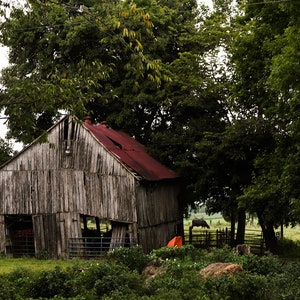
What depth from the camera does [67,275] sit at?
16656 millimetres

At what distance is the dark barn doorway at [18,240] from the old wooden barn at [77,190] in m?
0.07

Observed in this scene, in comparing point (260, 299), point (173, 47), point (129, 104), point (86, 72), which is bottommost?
point (260, 299)

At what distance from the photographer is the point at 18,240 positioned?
35625mm

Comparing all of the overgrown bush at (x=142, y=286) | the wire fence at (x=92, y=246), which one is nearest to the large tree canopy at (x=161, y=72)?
the wire fence at (x=92, y=246)

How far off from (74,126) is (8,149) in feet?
40.4

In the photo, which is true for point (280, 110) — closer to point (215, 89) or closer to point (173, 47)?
point (215, 89)

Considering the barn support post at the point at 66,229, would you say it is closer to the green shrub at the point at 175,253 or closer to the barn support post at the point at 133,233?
the barn support post at the point at 133,233

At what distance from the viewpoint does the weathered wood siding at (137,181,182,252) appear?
32094 millimetres

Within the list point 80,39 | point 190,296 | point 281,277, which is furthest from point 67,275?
point 80,39

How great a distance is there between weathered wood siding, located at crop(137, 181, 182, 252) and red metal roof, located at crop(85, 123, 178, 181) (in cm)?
58

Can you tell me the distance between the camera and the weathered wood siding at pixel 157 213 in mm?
32094

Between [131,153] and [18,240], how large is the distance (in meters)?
7.86

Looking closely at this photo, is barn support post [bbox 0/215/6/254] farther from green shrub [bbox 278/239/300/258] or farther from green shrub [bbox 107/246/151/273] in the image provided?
green shrub [bbox 278/239/300/258]

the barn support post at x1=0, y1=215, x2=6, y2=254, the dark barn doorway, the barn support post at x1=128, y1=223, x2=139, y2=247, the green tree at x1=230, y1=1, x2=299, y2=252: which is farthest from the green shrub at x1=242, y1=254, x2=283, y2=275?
the barn support post at x1=0, y1=215, x2=6, y2=254
